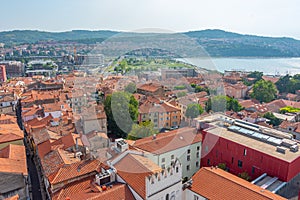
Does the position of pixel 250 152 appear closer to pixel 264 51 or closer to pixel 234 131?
pixel 234 131

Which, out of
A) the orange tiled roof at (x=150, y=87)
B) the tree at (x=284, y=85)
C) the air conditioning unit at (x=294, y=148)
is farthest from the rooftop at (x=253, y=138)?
the tree at (x=284, y=85)

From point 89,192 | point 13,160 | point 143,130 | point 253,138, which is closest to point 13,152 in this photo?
point 13,160

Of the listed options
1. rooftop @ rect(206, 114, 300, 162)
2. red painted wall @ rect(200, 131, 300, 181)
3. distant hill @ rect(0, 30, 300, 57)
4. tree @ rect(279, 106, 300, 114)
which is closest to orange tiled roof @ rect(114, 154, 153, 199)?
red painted wall @ rect(200, 131, 300, 181)

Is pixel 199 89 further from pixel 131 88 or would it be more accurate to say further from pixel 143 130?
pixel 131 88

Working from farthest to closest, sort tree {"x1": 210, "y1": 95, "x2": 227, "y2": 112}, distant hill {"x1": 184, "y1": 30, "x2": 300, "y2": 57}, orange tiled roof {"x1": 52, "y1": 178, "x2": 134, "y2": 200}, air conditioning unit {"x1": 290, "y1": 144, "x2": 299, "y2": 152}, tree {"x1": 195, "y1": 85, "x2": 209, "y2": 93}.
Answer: distant hill {"x1": 184, "y1": 30, "x2": 300, "y2": 57}
tree {"x1": 195, "y1": 85, "x2": 209, "y2": 93}
tree {"x1": 210, "y1": 95, "x2": 227, "y2": 112}
air conditioning unit {"x1": 290, "y1": 144, "x2": 299, "y2": 152}
orange tiled roof {"x1": 52, "y1": 178, "x2": 134, "y2": 200}

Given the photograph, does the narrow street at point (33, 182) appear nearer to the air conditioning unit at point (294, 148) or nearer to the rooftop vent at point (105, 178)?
the rooftop vent at point (105, 178)

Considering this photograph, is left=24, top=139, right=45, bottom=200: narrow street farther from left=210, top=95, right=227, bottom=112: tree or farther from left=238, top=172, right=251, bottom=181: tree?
left=210, top=95, right=227, bottom=112: tree
